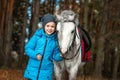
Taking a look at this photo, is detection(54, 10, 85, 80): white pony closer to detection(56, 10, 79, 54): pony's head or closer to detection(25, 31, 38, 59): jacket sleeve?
detection(56, 10, 79, 54): pony's head

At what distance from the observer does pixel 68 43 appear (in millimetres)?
4938

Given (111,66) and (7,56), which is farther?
(111,66)

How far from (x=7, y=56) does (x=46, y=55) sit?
10.7 metres

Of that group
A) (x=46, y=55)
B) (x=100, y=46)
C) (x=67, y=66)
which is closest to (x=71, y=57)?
(x=67, y=66)

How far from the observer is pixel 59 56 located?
4.91 m

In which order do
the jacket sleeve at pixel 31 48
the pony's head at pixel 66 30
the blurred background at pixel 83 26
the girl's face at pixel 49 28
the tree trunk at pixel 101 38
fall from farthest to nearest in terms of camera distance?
1. the tree trunk at pixel 101 38
2. the blurred background at pixel 83 26
3. the pony's head at pixel 66 30
4. the girl's face at pixel 49 28
5. the jacket sleeve at pixel 31 48

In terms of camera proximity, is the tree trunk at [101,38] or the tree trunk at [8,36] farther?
the tree trunk at [8,36]

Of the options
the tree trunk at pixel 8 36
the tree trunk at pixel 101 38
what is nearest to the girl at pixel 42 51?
the tree trunk at pixel 101 38

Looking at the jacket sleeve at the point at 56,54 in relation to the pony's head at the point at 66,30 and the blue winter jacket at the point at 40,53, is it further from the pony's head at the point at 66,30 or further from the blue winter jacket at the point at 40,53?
the blue winter jacket at the point at 40,53

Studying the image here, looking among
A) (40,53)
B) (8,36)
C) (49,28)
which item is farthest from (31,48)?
(8,36)

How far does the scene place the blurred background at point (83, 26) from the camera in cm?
1386

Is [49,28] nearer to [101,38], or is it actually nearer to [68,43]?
[68,43]

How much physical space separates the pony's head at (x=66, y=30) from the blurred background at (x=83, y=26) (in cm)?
615

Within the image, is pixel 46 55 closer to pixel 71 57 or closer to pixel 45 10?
pixel 71 57
